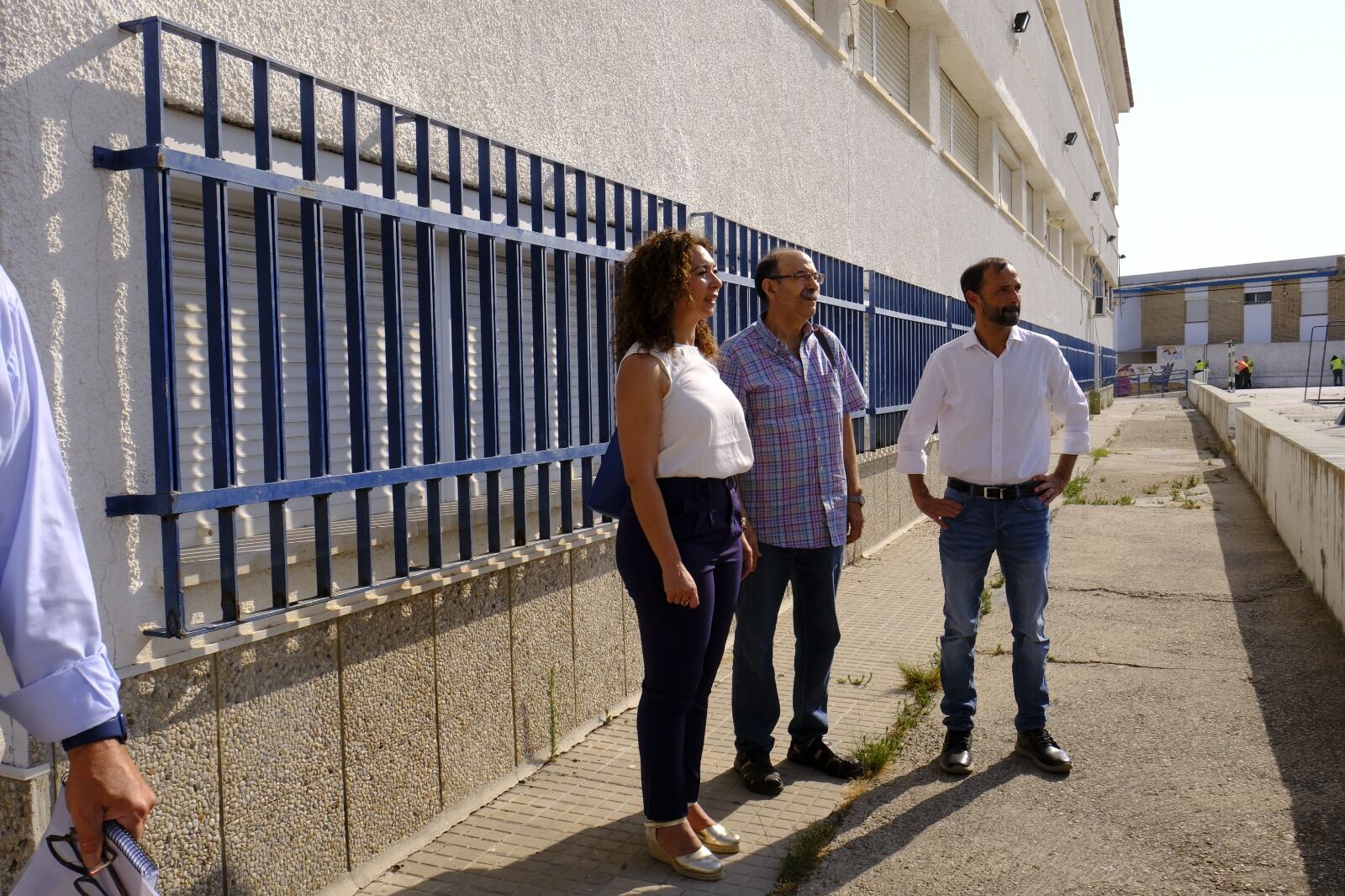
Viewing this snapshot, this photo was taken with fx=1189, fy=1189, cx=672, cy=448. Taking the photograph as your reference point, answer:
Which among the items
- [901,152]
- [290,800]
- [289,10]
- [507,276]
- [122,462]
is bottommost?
[290,800]

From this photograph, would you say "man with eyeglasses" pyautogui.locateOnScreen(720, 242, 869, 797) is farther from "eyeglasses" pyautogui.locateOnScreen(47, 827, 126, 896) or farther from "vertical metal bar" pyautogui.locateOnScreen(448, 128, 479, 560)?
"eyeglasses" pyautogui.locateOnScreen(47, 827, 126, 896)

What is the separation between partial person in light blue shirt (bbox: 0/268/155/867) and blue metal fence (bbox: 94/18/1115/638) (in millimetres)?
1422

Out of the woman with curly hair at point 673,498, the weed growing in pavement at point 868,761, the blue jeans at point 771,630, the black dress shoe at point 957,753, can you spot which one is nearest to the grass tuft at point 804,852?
the weed growing in pavement at point 868,761

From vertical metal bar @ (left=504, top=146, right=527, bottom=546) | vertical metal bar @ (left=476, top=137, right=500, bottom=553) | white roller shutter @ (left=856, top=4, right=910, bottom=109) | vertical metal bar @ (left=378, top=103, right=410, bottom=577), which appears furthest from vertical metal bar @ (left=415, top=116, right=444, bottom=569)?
white roller shutter @ (left=856, top=4, right=910, bottom=109)

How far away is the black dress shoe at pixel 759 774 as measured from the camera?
4.07m

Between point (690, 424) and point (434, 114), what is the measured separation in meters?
1.82

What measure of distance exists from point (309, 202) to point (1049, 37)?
23.8m

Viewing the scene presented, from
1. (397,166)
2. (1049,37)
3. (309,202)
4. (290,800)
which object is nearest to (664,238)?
(309,202)

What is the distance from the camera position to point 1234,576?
8000mm

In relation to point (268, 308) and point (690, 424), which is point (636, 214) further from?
point (268, 308)

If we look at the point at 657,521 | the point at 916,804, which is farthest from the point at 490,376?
the point at 916,804

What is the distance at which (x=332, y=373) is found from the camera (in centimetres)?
389

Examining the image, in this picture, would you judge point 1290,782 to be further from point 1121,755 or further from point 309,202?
point 309,202

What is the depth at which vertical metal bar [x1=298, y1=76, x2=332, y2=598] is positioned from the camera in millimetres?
3250
